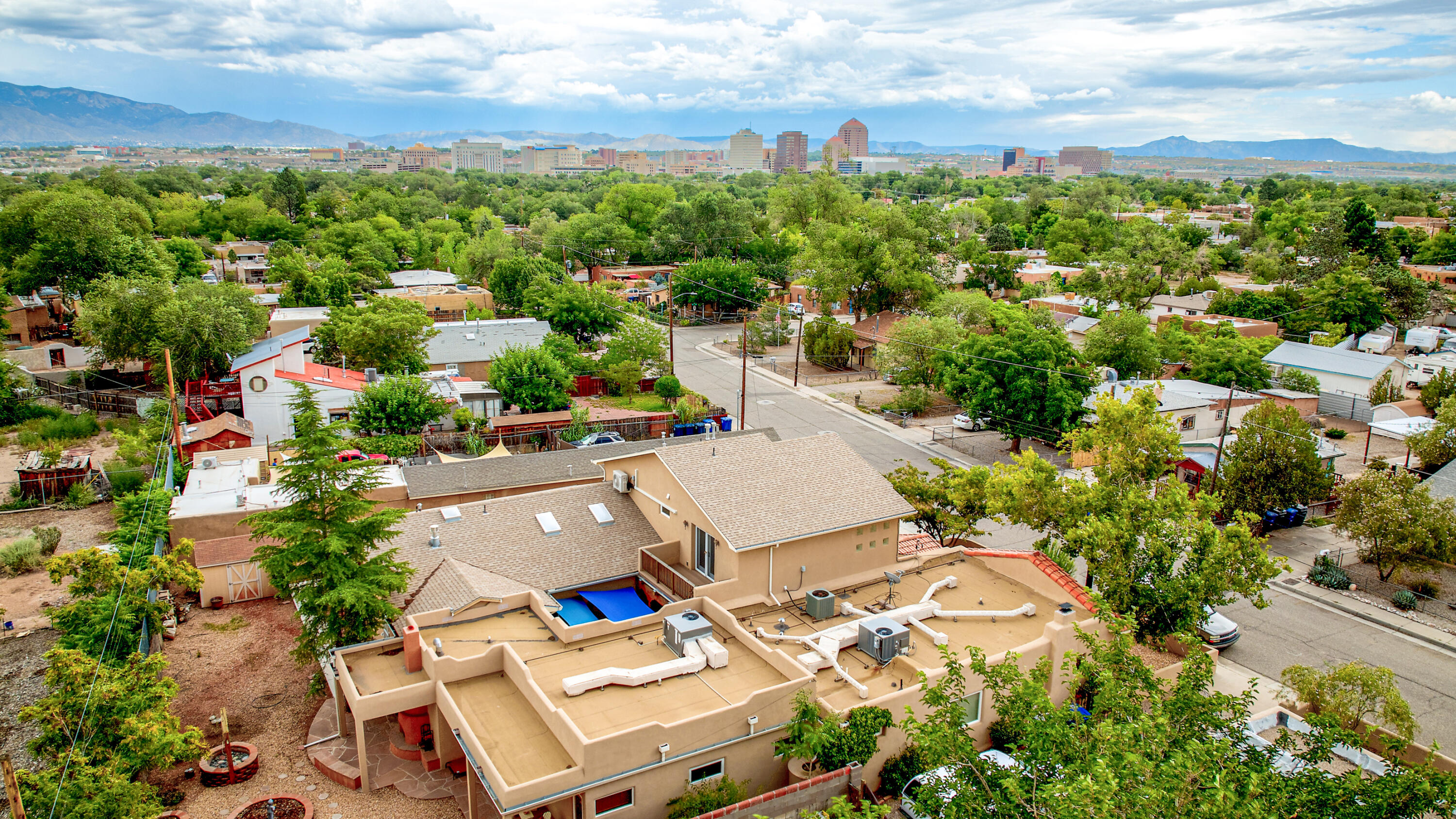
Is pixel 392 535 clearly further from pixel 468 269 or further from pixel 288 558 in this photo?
pixel 468 269

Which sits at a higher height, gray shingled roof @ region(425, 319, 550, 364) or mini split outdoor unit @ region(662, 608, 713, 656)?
gray shingled roof @ region(425, 319, 550, 364)

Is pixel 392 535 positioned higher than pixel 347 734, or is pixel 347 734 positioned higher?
pixel 392 535

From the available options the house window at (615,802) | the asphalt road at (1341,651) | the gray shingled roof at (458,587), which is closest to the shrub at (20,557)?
the gray shingled roof at (458,587)

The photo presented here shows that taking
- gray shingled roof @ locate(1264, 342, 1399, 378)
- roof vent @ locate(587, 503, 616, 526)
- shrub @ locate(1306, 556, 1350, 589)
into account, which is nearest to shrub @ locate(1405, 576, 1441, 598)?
shrub @ locate(1306, 556, 1350, 589)

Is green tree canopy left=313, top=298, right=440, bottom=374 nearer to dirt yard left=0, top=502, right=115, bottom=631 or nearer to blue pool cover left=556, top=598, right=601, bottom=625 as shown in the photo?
dirt yard left=0, top=502, right=115, bottom=631

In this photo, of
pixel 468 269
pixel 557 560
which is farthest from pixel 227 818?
pixel 468 269
